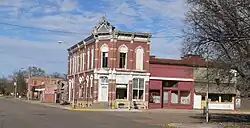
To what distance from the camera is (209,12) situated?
96.5 ft

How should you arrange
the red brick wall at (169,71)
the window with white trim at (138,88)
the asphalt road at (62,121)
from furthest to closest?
1. the red brick wall at (169,71)
2. the window with white trim at (138,88)
3. the asphalt road at (62,121)

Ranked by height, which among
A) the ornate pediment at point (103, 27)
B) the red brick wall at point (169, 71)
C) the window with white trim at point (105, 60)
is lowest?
the red brick wall at point (169, 71)

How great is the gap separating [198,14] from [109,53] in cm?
3379

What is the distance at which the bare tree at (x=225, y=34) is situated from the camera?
26.2 metres

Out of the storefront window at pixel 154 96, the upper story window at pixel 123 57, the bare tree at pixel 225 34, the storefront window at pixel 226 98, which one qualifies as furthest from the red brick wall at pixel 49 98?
the bare tree at pixel 225 34

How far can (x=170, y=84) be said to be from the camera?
6662 centimetres

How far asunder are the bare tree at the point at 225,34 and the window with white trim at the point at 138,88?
3119 centimetres

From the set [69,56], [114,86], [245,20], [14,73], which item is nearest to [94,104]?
[114,86]

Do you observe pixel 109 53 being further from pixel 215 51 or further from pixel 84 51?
pixel 215 51

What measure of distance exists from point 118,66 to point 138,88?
14.0ft

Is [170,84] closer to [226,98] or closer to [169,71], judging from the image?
[169,71]

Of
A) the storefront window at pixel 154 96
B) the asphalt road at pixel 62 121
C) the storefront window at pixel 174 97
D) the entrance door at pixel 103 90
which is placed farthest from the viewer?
the storefront window at pixel 174 97

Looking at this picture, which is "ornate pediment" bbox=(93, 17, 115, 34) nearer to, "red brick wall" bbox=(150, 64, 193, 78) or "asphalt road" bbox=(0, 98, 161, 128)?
"red brick wall" bbox=(150, 64, 193, 78)

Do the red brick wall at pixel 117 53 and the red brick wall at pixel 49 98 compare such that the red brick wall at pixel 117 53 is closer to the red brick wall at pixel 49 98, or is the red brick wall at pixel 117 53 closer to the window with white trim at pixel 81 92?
the window with white trim at pixel 81 92
